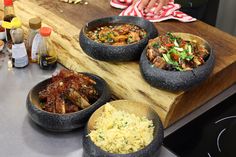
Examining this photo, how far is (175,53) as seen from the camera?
1152 mm

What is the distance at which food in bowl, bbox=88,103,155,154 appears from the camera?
3.23ft

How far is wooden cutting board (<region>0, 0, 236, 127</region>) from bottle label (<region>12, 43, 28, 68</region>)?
0.12 m

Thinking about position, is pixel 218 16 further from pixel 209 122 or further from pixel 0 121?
pixel 0 121

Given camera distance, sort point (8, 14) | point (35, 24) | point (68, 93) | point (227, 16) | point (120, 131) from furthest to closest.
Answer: point (227, 16), point (8, 14), point (35, 24), point (68, 93), point (120, 131)

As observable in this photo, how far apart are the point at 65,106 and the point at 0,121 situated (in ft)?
0.73

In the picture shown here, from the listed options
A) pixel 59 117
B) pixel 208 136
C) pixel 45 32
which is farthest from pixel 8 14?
pixel 208 136

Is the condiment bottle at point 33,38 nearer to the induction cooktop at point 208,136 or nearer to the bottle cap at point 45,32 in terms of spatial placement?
the bottle cap at point 45,32

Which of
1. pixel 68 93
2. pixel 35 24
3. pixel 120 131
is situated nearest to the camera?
pixel 120 131

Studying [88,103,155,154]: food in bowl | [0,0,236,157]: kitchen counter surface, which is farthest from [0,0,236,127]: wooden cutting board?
[88,103,155,154]: food in bowl

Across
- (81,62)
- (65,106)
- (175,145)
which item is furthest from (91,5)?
(175,145)

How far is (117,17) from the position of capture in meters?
1.38

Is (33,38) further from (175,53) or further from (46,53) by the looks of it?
(175,53)

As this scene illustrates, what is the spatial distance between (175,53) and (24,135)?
0.51 meters

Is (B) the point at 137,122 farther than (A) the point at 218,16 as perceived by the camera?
No
